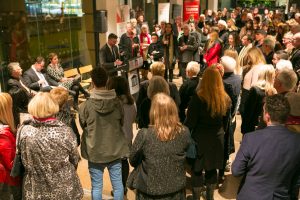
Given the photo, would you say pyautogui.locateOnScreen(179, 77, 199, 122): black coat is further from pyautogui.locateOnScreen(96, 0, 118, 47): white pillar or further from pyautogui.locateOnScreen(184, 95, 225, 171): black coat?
pyautogui.locateOnScreen(96, 0, 118, 47): white pillar

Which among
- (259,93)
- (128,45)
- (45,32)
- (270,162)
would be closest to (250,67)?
(259,93)

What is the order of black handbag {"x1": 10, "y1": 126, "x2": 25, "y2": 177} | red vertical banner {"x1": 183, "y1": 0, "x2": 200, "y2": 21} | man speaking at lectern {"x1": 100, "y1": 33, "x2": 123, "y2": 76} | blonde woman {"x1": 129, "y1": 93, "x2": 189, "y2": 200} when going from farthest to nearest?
red vertical banner {"x1": 183, "y1": 0, "x2": 200, "y2": 21} → man speaking at lectern {"x1": 100, "y1": 33, "x2": 123, "y2": 76} → black handbag {"x1": 10, "y1": 126, "x2": 25, "y2": 177} → blonde woman {"x1": 129, "y1": 93, "x2": 189, "y2": 200}

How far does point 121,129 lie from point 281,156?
162cm

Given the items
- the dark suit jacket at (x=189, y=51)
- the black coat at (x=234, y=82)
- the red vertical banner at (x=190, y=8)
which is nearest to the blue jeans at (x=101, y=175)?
the black coat at (x=234, y=82)

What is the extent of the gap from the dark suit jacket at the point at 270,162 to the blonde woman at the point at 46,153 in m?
1.34

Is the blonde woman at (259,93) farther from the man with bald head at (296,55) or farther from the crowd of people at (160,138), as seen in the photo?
the man with bald head at (296,55)

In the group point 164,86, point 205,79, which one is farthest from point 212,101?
point 164,86

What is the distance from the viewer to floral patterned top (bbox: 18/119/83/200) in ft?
8.61

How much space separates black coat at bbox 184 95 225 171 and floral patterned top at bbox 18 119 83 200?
1.23m

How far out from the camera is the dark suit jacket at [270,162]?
2.25 meters

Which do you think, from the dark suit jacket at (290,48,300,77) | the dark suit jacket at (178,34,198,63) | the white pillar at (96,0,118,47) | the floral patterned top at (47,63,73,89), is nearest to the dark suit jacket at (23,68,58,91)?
the floral patterned top at (47,63,73,89)

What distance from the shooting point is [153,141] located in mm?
2570

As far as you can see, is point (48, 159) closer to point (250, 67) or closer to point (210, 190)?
point (210, 190)

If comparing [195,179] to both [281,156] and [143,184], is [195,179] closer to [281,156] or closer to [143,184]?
[143,184]
